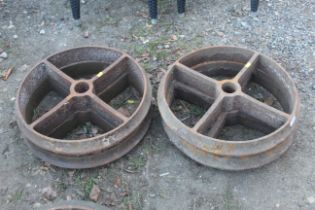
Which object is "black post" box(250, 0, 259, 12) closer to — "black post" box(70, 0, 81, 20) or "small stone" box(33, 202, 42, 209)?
"black post" box(70, 0, 81, 20)

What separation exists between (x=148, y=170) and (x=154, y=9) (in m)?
1.36

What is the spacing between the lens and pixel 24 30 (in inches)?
148

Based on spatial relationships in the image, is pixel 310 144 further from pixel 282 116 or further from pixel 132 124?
pixel 132 124

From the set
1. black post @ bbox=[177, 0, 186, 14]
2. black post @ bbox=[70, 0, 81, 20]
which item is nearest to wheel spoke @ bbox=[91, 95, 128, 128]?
black post @ bbox=[70, 0, 81, 20]

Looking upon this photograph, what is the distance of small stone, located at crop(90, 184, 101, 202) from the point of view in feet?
8.97

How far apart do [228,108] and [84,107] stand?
0.92 metres

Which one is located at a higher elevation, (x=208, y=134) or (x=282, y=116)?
(x=282, y=116)

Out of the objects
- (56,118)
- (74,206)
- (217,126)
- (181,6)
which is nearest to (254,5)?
(181,6)

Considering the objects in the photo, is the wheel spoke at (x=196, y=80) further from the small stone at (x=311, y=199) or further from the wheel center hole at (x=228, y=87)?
the small stone at (x=311, y=199)

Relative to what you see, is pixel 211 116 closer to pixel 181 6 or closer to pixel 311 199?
pixel 311 199

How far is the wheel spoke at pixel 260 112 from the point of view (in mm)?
2789

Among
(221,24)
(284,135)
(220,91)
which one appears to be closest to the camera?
(284,135)

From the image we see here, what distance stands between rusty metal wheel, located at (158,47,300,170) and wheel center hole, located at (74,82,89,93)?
49 cm

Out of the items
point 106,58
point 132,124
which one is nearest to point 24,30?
point 106,58
